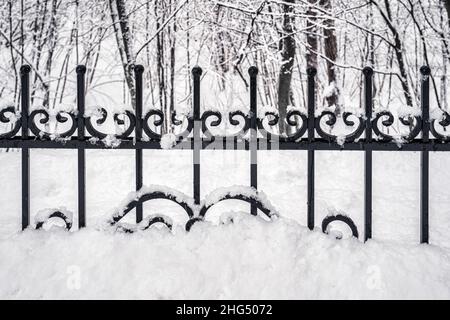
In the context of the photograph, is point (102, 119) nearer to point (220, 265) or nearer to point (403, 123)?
point (220, 265)

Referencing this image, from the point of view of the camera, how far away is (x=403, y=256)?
1.85 metres

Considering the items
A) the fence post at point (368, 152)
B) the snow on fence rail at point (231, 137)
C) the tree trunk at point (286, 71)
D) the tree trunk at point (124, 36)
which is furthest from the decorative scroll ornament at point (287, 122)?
the tree trunk at point (124, 36)

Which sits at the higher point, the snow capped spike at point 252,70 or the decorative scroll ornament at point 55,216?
the snow capped spike at point 252,70

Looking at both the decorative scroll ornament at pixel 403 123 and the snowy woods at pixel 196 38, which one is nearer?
the decorative scroll ornament at pixel 403 123

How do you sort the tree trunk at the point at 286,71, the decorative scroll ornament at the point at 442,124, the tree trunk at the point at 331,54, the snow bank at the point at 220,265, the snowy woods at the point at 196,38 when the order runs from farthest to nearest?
1. the tree trunk at the point at 331,54
2. the snowy woods at the point at 196,38
3. the tree trunk at the point at 286,71
4. the decorative scroll ornament at the point at 442,124
5. the snow bank at the point at 220,265

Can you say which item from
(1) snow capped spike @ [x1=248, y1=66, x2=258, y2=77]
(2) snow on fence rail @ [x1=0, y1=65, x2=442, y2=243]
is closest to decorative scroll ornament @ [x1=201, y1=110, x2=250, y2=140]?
(2) snow on fence rail @ [x1=0, y1=65, x2=442, y2=243]

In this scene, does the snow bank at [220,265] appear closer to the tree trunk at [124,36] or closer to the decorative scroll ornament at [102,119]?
the decorative scroll ornament at [102,119]

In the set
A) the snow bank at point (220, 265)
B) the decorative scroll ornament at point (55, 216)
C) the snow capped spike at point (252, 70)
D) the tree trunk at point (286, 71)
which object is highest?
the tree trunk at point (286, 71)

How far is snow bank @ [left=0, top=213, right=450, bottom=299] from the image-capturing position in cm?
173

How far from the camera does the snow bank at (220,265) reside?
173cm

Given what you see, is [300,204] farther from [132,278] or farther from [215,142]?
[132,278]

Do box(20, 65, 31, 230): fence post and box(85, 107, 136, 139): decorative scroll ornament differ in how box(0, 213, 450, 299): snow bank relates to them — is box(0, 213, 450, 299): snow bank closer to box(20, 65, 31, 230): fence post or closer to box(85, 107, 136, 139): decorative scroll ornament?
box(20, 65, 31, 230): fence post

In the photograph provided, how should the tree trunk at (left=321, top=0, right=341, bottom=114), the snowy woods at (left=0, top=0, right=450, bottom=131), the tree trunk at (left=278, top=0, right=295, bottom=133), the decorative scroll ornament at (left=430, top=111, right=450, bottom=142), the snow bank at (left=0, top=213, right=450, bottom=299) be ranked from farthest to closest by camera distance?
the tree trunk at (left=321, top=0, right=341, bottom=114)
the snowy woods at (left=0, top=0, right=450, bottom=131)
the tree trunk at (left=278, top=0, right=295, bottom=133)
the decorative scroll ornament at (left=430, top=111, right=450, bottom=142)
the snow bank at (left=0, top=213, right=450, bottom=299)
